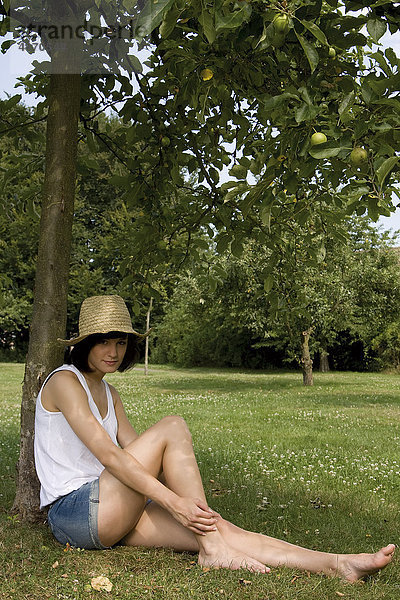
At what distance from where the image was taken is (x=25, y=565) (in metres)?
3.05

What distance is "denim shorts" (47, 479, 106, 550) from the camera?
301 cm

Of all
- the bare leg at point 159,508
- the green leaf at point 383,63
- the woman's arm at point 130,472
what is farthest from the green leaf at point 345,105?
the woman's arm at point 130,472

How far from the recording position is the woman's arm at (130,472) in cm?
294

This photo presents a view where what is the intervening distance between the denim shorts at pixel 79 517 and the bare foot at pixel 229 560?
0.58 metres

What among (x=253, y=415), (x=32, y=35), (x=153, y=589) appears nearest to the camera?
(x=153, y=589)

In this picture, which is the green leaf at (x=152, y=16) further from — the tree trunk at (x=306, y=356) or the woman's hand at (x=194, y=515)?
the tree trunk at (x=306, y=356)

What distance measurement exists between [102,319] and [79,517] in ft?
3.42

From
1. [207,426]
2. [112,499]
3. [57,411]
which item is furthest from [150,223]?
[207,426]

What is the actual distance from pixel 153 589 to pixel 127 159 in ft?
10.9

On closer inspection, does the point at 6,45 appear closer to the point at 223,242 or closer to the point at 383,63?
the point at 223,242

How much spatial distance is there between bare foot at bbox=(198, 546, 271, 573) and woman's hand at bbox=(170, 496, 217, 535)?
0.14m

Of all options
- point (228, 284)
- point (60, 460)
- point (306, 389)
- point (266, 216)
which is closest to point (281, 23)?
point (266, 216)

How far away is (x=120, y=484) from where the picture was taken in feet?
9.89

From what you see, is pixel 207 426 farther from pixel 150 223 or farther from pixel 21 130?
pixel 21 130
